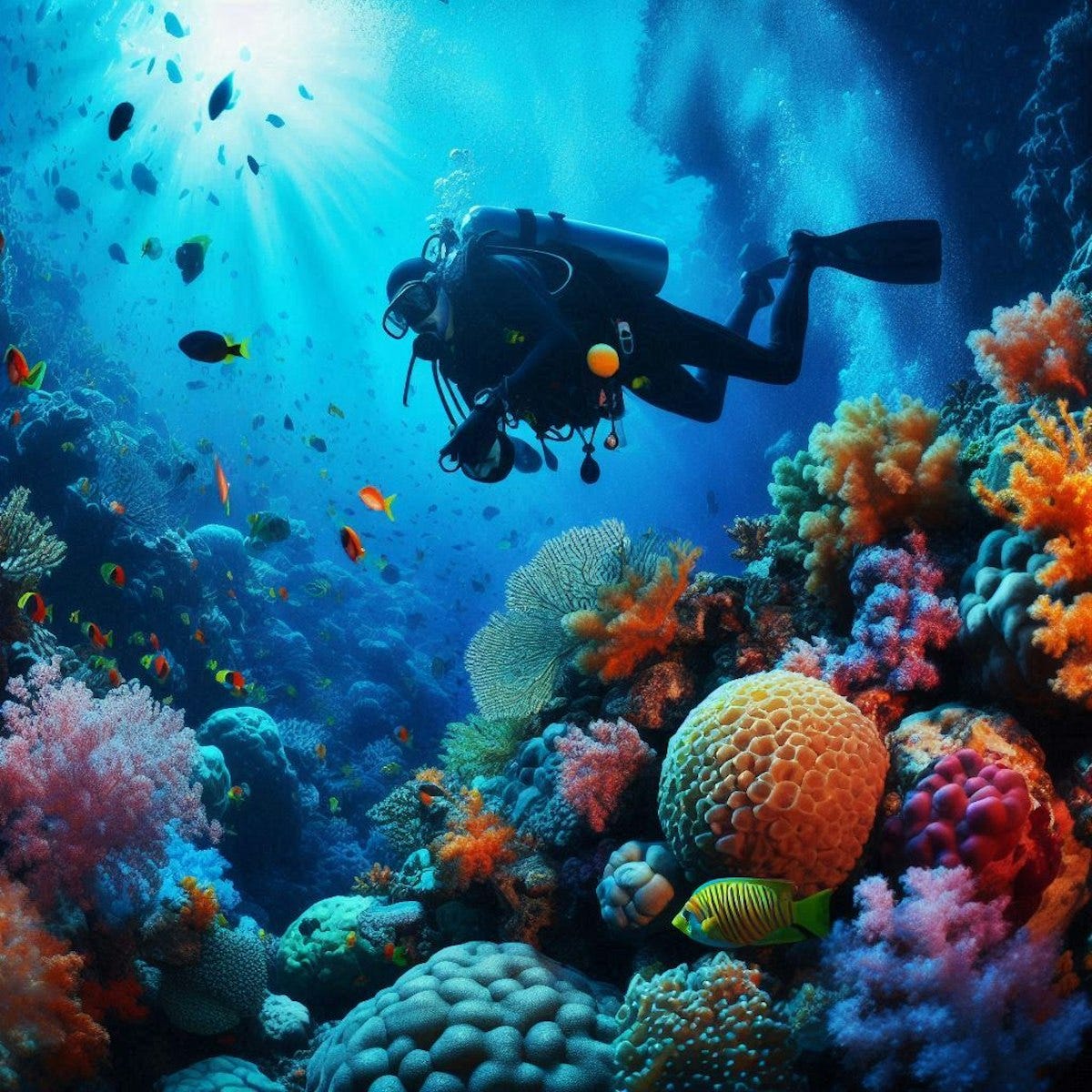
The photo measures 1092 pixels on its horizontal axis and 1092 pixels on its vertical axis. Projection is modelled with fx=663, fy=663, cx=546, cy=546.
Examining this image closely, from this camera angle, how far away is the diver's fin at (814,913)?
7.66 feet

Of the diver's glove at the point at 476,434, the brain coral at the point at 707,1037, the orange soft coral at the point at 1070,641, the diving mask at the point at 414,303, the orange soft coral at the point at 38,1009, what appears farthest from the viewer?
the diving mask at the point at 414,303

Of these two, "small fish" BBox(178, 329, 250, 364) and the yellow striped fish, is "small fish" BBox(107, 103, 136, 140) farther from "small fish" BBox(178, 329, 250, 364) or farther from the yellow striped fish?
the yellow striped fish

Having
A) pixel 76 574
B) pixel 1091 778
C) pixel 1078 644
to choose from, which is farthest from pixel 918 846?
pixel 76 574

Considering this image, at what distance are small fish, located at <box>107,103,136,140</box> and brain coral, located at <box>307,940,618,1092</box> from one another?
6.90 meters

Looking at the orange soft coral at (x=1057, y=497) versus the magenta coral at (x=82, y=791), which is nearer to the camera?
the orange soft coral at (x=1057, y=497)

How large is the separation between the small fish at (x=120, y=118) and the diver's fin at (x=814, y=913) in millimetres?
7400

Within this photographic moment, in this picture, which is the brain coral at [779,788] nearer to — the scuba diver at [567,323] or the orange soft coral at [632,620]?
the orange soft coral at [632,620]

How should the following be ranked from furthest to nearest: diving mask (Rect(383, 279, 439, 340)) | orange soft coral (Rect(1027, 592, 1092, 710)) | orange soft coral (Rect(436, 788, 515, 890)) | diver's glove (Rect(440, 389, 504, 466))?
diving mask (Rect(383, 279, 439, 340)), orange soft coral (Rect(436, 788, 515, 890)), diver's glove (Rect(440, 389, 504, 466)), orange soft coral (Rect(1027, 592, 1092, 710))

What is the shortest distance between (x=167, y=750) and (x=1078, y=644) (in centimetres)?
512

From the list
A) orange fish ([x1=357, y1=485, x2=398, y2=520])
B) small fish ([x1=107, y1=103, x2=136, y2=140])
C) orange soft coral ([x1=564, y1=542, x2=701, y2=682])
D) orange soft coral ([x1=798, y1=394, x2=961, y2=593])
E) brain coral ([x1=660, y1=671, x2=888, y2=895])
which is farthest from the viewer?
orange fish ([x1=357, y1=485, x2=398, y2=520])

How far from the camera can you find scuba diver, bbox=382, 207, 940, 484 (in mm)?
4648

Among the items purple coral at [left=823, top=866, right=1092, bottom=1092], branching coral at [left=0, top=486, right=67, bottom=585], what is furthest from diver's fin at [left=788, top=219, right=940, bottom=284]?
branching coral at [left=0, top=486, right=67, bottom=585]

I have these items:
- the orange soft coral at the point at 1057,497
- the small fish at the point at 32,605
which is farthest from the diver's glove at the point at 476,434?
the small fish at the point at 32,605

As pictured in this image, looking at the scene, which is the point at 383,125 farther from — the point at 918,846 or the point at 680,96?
the point at 918,846
